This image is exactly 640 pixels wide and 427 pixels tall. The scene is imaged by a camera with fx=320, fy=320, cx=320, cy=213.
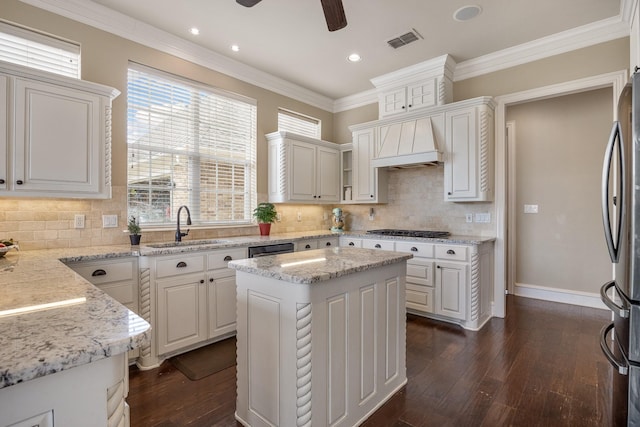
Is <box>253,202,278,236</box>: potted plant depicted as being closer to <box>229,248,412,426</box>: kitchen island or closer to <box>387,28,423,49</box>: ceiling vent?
<box>229,248,412,426</box>: kitchen island

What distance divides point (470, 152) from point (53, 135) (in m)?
3.87

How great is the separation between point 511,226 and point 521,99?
1865 millimetres

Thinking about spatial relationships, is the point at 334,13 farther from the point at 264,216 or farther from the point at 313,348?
the point at 264,216

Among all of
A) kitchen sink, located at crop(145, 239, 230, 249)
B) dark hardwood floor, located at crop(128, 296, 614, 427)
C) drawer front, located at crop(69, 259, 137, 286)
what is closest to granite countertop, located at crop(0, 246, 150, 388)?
drawer front, located at crop(69, 259, 137, 286)

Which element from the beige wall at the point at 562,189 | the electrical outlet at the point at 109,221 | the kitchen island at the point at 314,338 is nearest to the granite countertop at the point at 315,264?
the kitchen island at the point at 314,338

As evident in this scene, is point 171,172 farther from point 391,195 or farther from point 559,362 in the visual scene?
point 559,362

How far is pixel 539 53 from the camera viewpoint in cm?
343

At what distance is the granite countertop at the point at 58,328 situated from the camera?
2.21 ft

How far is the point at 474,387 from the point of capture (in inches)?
88.5

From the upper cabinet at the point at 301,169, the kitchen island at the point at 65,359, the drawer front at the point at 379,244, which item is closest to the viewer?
the kitchen island at the point at 65,359

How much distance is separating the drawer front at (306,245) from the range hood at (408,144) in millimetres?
1350

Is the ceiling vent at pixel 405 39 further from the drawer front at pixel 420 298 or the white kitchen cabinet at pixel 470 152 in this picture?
the drawer front at pixel 420 298

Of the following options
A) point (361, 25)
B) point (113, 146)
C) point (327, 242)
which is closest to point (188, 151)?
point (113, 146)

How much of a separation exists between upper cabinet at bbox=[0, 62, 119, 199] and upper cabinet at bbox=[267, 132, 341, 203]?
1.93 metres
